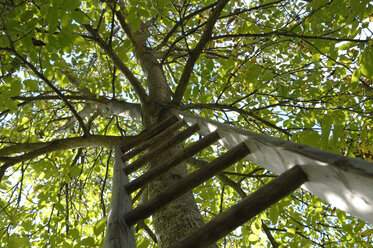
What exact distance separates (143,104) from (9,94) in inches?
56.9

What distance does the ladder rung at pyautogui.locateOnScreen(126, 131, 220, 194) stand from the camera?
1605mm

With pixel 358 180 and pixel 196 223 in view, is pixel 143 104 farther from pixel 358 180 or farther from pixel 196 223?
pixel 358 180

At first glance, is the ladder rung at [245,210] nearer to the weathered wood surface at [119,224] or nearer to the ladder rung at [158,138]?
the weathered wood surface at [119,224]

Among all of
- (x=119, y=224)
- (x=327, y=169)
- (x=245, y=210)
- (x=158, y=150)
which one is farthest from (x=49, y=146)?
(x=327, y=169)

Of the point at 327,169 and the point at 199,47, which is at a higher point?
the point at 199,47

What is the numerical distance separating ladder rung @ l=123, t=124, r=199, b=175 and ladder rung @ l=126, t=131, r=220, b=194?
0.35 m

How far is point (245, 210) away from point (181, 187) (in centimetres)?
42

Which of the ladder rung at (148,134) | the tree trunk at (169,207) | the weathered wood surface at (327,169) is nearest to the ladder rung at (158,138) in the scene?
the tree trunk at (169,207)

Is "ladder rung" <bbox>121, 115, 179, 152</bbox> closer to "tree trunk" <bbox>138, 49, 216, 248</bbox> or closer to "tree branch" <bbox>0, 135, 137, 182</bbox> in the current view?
"tree branch" <bbox>0, 135, 137, 182</bbox>

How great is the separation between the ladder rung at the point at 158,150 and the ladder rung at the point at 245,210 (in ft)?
3.70

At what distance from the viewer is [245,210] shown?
944mm

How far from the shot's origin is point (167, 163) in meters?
1.65

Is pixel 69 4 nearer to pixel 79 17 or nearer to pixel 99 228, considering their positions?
pixel 79 17

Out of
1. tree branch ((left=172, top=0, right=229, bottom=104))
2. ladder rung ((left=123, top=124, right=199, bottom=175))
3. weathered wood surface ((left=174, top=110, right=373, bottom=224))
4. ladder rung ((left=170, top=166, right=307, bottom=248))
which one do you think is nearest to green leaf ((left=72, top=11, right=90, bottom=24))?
ladder rung ((left=123, top=124, right=199, bottom=175))
